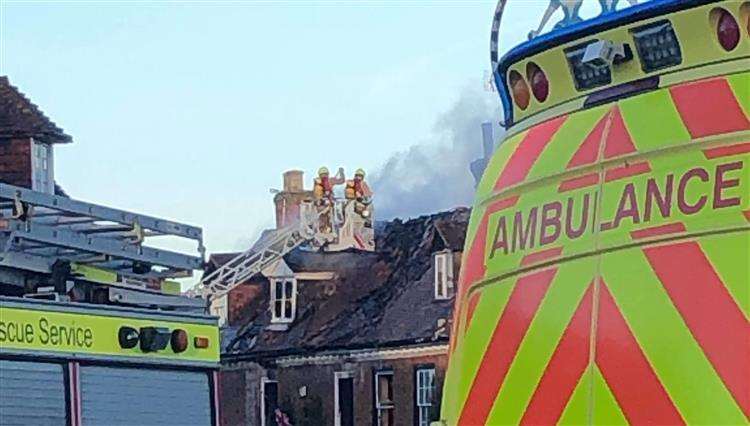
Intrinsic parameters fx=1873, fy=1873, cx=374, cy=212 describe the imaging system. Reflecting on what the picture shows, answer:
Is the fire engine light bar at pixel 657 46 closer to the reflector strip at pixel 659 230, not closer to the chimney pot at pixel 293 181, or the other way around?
the reflector strip at pixel 659 230

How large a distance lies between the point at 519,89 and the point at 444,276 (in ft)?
118

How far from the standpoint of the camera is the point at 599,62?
15.0 ft

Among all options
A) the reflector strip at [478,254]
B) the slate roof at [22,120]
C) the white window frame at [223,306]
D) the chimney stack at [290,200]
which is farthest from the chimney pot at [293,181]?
the reflector strip at [478,254]

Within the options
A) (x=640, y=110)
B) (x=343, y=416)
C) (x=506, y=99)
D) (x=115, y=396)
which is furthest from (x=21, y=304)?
(x=343, y=416)

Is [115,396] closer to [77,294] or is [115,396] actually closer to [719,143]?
[77,294]

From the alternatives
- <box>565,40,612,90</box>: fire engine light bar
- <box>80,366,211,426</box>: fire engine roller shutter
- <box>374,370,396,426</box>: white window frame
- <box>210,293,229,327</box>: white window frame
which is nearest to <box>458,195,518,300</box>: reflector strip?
<box>565,40,612,90</box>: fire engine light bar

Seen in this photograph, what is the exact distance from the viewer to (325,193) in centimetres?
4459

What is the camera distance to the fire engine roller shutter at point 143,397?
9.09 metres

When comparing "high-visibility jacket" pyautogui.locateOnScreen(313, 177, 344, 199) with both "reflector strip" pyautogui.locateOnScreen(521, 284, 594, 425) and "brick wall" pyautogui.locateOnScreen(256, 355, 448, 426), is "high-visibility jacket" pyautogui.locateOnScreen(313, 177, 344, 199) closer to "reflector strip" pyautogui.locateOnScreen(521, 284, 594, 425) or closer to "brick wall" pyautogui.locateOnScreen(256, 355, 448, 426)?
"brick wall" pyautogui.locateOnScreen(256, 355, 448, 426)

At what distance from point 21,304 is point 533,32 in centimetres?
445

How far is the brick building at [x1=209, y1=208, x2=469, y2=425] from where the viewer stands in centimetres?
4044

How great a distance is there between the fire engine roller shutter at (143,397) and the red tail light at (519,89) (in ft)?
14.8

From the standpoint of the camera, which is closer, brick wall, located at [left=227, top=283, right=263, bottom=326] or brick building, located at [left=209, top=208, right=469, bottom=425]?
brick building, located at [left=209, top=208, right=469, bottom=425]

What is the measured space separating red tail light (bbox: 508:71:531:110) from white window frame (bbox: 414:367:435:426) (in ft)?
113
